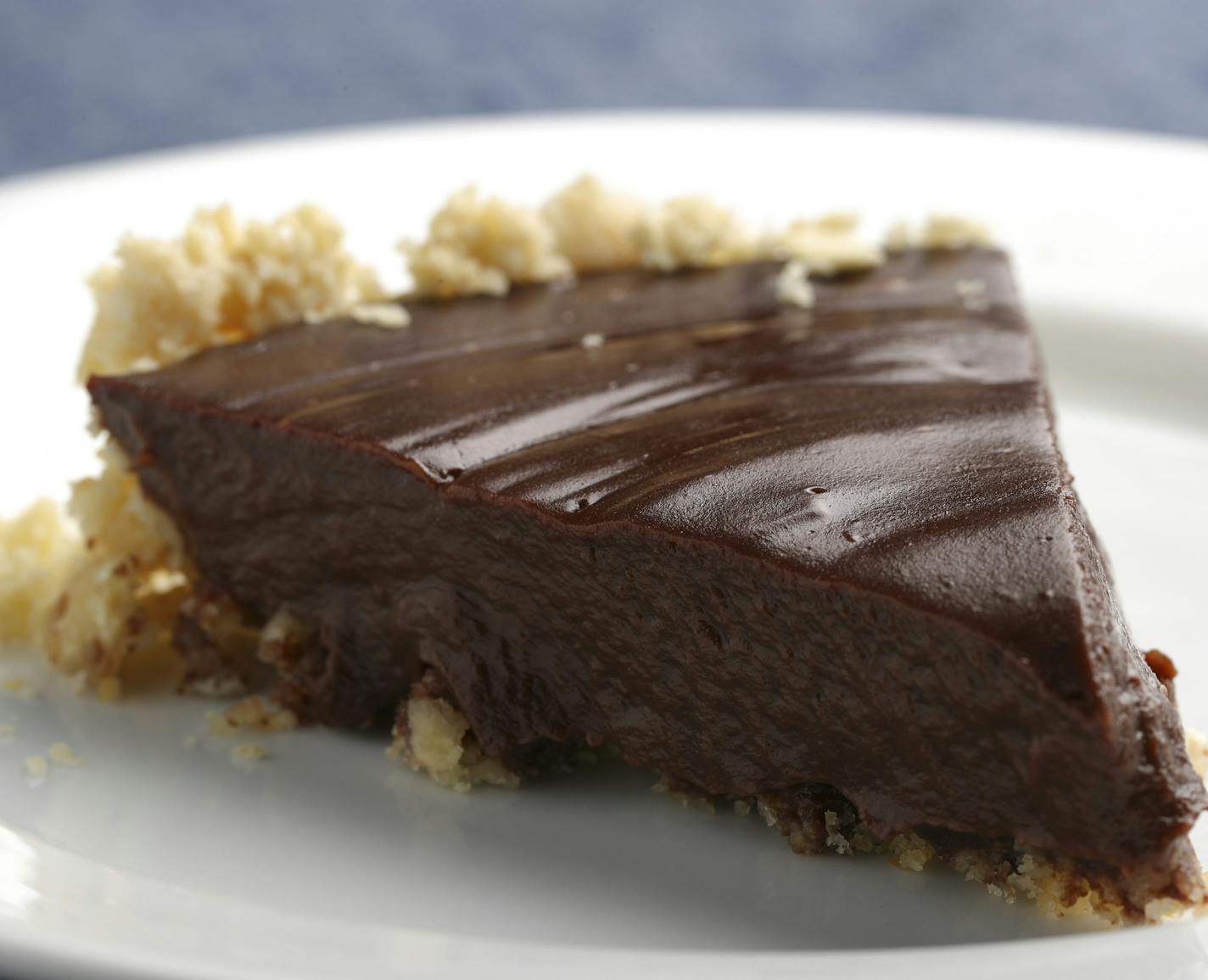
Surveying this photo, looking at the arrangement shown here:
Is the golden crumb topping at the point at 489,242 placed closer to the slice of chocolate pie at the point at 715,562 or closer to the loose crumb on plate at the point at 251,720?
the slice of chocolate pie at the point at 715,562

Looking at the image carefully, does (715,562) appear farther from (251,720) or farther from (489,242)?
(489,242)

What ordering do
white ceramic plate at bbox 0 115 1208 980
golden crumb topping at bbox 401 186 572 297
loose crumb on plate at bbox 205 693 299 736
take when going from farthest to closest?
Result: golden crumb topping at bbox 401 186 572 297 < loose crumb on plate at bbox 205 693 299 736 < white ceramic plate at bbox 0 115 1208 980

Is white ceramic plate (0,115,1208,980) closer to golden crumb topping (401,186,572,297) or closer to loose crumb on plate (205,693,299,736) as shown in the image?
loose crumb on plate (205,693,299,736)


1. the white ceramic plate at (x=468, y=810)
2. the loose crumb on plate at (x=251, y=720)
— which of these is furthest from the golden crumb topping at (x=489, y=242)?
the loose crumb on plate at (x=251, y=720)

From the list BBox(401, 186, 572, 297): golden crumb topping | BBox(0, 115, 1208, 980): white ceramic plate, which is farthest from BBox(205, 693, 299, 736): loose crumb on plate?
BBox(401, 186, 572, 297): golden crumb topping

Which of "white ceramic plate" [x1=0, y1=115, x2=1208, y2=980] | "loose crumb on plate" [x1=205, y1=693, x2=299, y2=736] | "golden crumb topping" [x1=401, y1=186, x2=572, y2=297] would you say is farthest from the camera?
"golden crumb topping" [x1=401, y1=186, x2=572, y2=297]

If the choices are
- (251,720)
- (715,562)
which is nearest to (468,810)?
(251,720)
